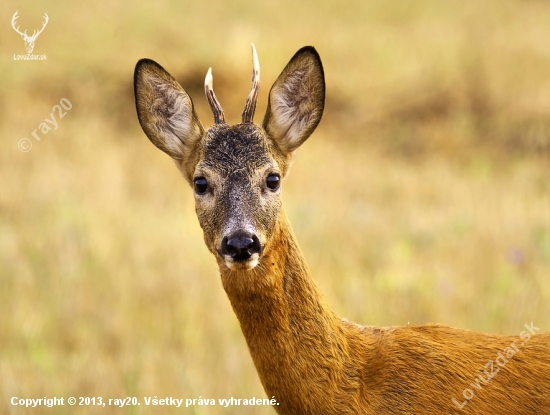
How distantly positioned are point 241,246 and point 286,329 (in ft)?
1.52

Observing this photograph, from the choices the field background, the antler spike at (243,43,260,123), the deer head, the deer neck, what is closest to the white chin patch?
the deer head

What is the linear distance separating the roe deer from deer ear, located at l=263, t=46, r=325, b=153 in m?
0.07

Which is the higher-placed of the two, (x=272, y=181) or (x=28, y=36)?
(x=28, y=36)

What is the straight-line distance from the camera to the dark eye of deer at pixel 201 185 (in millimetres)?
3938

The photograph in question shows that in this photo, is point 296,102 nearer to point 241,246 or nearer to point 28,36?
point 241,246

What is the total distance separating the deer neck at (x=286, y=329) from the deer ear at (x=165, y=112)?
87cm

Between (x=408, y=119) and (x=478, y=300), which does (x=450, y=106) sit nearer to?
(x=408, y=119)

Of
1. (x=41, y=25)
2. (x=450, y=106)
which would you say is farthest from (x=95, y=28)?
(x=450, y=106)

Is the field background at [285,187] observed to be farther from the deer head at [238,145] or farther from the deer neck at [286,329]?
the deer head at [238,145]

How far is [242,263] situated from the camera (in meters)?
3.48

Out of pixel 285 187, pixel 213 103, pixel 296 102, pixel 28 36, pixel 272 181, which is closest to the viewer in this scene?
pixel 272 181

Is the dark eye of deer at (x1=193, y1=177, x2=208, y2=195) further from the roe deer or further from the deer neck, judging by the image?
the deer neck

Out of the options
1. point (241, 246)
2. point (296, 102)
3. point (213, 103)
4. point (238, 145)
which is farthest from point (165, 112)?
point (241, 246)

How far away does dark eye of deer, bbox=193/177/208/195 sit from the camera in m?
3.94
